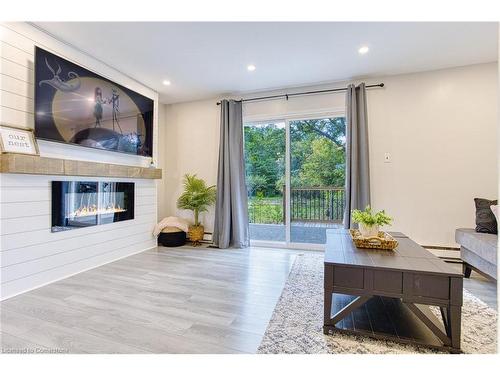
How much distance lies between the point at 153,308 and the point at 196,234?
224 cm

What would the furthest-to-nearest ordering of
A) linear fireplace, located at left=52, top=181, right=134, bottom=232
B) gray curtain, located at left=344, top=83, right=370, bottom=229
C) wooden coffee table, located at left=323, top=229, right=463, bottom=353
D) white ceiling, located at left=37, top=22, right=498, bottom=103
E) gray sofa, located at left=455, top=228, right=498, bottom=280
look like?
gray curtain, located at left=344, top=83, right=370, bottom=229
linear fireplace, located at left=52, top=181, right=134, bottom=232
white ceiling, located at left=37, top=22, right=498, bottom=103
gray sofa, located at left=455, top=228, right=498, bottom=280
wooden coffee table, located at left=323, top=229, right=463, bottom=353

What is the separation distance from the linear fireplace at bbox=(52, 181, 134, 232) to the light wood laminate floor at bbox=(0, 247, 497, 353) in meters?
0.61

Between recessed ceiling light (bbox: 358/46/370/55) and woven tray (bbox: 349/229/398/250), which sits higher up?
recessed ceiling light (bbox: 358/46/370/55)

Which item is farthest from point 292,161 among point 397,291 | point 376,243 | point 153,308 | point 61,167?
point 61,167

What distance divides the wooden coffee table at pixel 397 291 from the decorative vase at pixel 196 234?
2.80m

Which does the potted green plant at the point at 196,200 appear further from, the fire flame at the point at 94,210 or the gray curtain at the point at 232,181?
the fire flame at the point at 94,210

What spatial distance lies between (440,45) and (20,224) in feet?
15.3

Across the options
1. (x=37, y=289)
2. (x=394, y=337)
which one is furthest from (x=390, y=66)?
(x=37, y=289)

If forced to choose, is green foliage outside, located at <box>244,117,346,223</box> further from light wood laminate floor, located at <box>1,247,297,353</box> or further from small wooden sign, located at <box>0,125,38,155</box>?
small wooden sign, located at <box>0,125,38,155</box>

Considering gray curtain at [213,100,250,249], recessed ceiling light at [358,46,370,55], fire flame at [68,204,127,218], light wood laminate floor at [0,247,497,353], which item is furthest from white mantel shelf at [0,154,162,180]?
recessed ceiling light at [358,46,370,55]

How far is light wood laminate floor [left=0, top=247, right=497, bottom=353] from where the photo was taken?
5.29 ft

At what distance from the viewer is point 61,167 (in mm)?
2602

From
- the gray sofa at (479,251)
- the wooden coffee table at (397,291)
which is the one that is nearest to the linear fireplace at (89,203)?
the wooden coffee table at (397,291)

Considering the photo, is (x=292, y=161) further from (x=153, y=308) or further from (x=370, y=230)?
(x=153, y=308)
